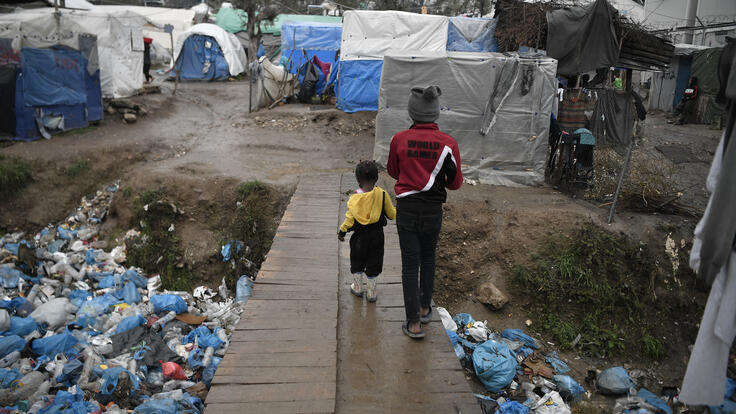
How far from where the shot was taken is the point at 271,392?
8.98 ft

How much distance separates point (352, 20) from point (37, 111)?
8.23 metres

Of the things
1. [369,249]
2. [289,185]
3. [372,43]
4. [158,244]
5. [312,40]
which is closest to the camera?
[369,249]

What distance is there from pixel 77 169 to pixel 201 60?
13423 millimetres

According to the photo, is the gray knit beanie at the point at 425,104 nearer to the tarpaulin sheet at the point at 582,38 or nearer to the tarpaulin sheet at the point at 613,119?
the tarpaulin sheet at the point at 582,38

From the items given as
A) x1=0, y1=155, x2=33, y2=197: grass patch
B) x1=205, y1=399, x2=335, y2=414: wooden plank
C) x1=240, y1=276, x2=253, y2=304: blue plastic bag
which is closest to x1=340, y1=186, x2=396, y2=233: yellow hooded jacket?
x1=205, y1=399, x2=335, y2=414: wooden plank

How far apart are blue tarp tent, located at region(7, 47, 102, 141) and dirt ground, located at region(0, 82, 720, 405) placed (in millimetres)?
365

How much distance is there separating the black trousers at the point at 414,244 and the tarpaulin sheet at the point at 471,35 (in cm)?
1083

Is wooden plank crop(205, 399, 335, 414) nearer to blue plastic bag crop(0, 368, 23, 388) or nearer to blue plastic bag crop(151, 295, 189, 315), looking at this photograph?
Answer: blue plastic bag crop(0, 368, 23, 388)

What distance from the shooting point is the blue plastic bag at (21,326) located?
536 cm

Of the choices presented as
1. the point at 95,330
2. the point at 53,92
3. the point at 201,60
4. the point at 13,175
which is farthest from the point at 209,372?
the point at 201,60

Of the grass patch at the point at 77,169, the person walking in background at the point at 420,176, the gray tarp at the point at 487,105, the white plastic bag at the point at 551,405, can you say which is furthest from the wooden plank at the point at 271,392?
the grass patch at the point at 77,169

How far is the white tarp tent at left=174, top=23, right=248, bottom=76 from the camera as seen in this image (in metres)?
20.2

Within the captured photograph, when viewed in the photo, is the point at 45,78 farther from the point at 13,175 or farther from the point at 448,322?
the point at 448,322

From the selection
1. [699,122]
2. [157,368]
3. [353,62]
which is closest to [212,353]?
[157,368]
